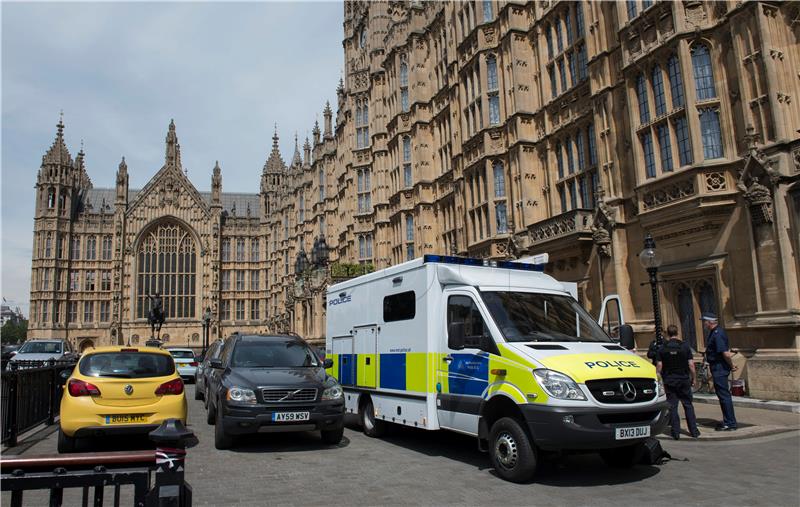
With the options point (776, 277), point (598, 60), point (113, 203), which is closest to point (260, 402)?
point (776, 277)

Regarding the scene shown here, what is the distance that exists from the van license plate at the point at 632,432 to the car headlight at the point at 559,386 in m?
0.60

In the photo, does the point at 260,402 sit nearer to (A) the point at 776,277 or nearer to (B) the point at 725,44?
(A) the point at 776,277

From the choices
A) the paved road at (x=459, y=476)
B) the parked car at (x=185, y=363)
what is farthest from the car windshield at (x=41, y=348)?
the paved road at (x=459, y=476)

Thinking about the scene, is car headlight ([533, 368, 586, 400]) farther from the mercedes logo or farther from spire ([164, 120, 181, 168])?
spire ([164, 120, 181, 168])

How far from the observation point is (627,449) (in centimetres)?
798

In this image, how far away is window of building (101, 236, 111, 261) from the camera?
235 feet

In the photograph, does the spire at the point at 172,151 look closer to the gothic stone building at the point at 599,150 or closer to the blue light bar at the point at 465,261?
the gothic stone building at the point at 599,150

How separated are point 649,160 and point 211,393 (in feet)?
43.9

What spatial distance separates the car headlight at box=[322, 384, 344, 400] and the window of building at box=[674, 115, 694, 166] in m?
11.4

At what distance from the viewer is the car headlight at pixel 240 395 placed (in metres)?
9.25

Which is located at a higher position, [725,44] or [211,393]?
[725,44]

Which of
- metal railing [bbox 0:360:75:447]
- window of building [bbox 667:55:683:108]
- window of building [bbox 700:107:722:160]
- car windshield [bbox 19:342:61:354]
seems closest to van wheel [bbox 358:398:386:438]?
metal railing [bbox 0:360:75:447]

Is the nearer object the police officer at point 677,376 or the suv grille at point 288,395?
the suv grille at point 288,395

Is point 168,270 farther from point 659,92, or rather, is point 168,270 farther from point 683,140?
point 683,140
